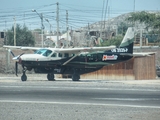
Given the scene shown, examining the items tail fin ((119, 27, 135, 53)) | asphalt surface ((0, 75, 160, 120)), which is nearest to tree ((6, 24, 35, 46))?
tail fin ((119, 27, 135, 53))

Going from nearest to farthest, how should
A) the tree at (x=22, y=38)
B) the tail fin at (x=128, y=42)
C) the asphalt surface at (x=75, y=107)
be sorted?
the asphalt surface at (x=75, y=107) < the tail fin at (x=128, y=42) < the tree at (x=22, y=38)

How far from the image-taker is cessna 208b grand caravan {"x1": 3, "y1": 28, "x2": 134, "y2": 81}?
3547 centimetres

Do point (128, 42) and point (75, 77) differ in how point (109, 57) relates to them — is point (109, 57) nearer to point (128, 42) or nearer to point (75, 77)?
point (128, 42)

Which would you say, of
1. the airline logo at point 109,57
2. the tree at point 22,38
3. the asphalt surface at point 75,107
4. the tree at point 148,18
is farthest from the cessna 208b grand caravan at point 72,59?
the tree at point 22,38

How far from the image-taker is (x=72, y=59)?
3678 cm

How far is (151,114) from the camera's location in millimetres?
15031

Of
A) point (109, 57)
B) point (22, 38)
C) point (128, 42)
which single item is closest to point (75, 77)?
point (109, 57)

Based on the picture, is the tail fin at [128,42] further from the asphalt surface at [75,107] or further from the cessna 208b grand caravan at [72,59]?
the asphalt surface at [75,107]

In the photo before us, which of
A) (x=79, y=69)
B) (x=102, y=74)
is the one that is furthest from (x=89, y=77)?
(x=79, y=69)

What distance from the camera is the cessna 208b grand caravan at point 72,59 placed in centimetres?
3547

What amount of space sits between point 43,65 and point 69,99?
1642 centimetres

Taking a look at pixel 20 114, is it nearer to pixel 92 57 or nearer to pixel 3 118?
pixel 3 118

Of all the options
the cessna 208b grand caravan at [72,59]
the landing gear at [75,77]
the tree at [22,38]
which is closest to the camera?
the cessna 208b grand caravan at [72,59]

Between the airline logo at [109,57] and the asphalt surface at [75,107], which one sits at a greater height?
the airline logo at [109,57]
